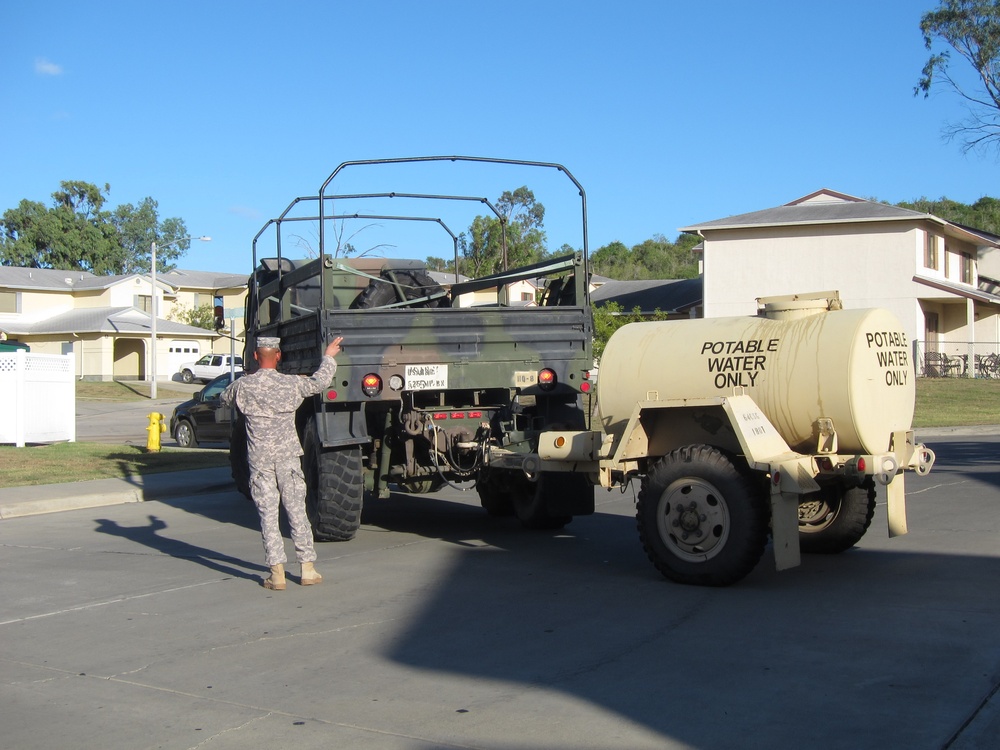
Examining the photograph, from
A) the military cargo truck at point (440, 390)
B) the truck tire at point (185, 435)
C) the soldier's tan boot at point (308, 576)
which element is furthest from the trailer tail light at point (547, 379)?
the truck tire at point (185, 435)

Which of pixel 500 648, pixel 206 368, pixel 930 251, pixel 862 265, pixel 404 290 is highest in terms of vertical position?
pixel 930 251

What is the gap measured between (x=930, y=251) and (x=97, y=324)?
40563mm

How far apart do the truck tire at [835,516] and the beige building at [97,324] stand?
4917cm

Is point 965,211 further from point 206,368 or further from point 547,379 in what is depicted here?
point 547,379

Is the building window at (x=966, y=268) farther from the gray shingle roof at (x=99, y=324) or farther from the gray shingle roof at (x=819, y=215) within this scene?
the gray shingle roof at (x=99, y=324)

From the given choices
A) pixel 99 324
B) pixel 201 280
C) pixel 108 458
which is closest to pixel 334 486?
pixel 108 458

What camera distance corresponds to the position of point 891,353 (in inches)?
298

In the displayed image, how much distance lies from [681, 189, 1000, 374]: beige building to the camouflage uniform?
32.9 m

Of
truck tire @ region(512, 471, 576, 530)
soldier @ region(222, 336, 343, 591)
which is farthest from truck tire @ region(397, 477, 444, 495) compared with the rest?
soldier @ region(222, 336, 343, 591)

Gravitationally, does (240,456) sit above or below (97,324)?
below

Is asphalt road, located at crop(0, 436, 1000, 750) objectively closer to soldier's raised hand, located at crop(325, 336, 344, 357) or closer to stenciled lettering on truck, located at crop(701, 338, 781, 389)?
stenciled lettering on truck, located at crop(701, 338, 781, 389)

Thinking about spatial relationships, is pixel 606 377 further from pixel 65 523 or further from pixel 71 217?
pixel 71 217

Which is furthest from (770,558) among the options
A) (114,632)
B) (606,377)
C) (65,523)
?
(65,523)

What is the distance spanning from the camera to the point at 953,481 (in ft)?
44.5
